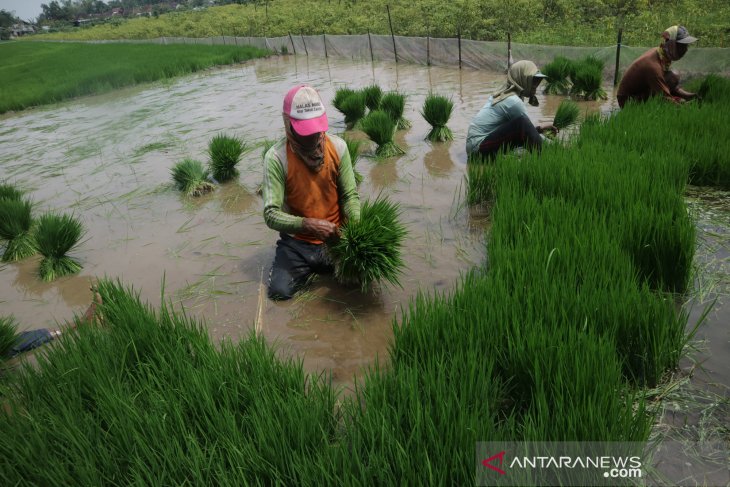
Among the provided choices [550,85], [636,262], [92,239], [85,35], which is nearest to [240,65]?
[550,85]

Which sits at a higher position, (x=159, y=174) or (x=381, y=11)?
(x=381, y=11)

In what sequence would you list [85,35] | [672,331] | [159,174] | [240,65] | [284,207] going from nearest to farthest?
[672,331] < [284,207] < [159,174] < [240,65] < [85,35]

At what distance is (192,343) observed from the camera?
1.95 metres

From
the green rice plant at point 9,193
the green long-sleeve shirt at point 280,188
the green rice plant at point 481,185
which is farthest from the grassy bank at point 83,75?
the green rice plant at point 481,185

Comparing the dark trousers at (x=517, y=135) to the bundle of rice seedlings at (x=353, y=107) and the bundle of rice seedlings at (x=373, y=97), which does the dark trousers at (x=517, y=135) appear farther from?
the bundle of rice seedlings at (x=373, y=97)

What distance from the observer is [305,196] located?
9.77 ft

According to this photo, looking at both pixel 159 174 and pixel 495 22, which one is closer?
pixel 159 174

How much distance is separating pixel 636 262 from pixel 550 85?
6.54 m

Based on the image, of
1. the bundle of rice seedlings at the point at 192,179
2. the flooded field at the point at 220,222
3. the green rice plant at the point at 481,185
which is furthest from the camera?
the bundle of rice seedlings at the point at 192,179

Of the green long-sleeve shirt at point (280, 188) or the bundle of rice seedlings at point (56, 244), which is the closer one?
the green long-sleeve shirt at point (280, 188)

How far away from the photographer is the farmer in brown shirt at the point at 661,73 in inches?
187

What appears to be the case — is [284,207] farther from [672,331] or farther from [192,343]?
[672,331]

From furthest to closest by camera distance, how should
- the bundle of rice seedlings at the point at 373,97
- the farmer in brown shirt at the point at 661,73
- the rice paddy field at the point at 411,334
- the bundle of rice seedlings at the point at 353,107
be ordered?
the bundle of rice seedlings at the point at 373,97
the bundle of rice seedlings at the point at 353,107
the farmer in brown shirt at the point at 661,73
the rice paddy field at the point at 411,334

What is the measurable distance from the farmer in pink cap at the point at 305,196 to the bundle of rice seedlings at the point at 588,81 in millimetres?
5748
